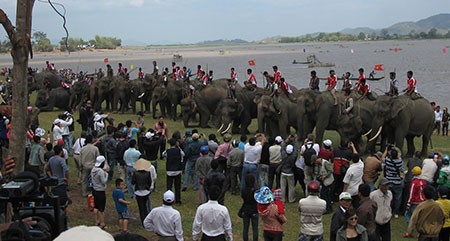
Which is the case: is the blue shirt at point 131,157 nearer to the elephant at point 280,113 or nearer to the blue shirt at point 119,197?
the blue shirt at point 119,197

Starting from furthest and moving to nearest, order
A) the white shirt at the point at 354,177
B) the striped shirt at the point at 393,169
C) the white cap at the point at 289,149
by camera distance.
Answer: the white cap at the point at 289,149 → the striped shirt at the point at 393,169 → the white shirt at the point at 354,177

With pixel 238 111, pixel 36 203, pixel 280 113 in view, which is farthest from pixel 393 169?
pixel 238 111

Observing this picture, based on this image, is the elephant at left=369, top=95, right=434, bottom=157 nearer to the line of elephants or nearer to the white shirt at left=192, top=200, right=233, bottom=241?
the line of elephants

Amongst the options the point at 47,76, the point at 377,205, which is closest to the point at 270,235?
the point at 377,205

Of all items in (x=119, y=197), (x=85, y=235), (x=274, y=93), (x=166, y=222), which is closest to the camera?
(x=85, y=235)

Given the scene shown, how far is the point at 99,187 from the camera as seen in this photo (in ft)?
38.3

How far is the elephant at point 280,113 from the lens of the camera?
877 inches

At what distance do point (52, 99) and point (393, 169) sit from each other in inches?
967

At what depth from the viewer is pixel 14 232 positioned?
4121mm

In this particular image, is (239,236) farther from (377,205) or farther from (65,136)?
(65,136)

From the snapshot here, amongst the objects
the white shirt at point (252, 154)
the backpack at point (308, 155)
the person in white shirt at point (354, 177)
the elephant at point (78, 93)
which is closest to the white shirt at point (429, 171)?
the person in white shirt at point (354, 177)

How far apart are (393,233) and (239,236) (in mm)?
3019

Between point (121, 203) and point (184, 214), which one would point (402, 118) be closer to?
point (184, 214)

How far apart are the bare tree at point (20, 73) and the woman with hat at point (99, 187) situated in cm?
304
